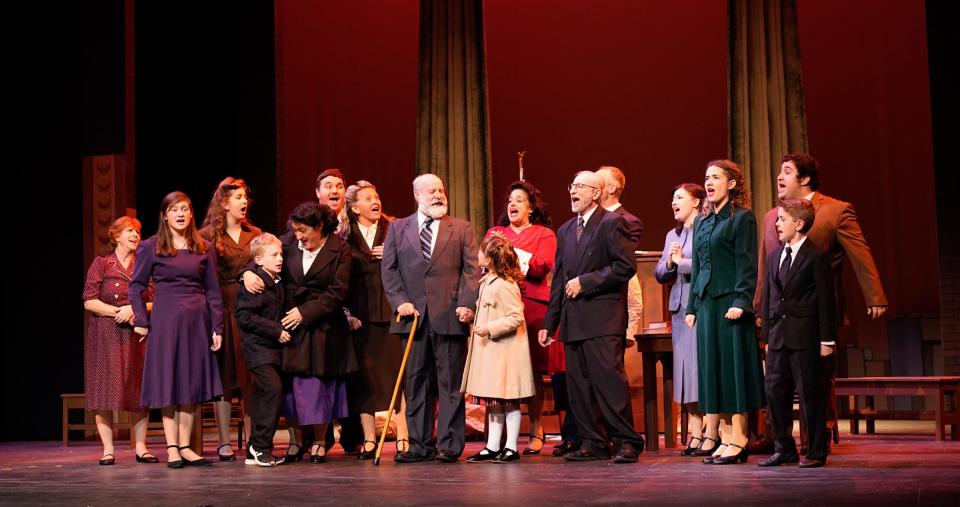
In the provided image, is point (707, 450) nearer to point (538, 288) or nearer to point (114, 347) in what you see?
point (538, 288)

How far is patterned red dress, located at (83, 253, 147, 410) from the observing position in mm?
6410

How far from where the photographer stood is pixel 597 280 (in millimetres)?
5629

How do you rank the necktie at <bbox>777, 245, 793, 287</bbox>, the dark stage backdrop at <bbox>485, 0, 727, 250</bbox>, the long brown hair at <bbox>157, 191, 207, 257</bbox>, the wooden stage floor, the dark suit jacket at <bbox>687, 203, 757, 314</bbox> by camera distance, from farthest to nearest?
the dark stage backdrop at <bbox>485, 0, 727, 250</bbox>, the long brown hair at <bbox>157, 191, 207, 257</bbox>, the dark suit jacket at <bbox>687, 203, 757, 314</bbox>, the necktie at <bbox>777, 245, 793, 287</bbox>, the wooden stage floor

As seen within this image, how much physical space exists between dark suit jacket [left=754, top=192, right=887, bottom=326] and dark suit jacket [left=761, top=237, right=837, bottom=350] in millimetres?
481

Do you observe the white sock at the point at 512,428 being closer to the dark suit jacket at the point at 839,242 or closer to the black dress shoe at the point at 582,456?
the black dress shoe at the point at 582,456

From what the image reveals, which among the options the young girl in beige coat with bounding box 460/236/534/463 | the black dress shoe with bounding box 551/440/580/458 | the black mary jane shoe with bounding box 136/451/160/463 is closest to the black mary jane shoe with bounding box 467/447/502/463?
the young girl in beige coat with bounding box 460/236/534/463

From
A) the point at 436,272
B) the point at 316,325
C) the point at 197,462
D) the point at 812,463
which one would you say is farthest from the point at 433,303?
the point at 812,463

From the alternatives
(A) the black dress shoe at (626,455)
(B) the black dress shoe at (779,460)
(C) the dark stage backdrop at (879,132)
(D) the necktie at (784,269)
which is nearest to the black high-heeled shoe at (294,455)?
(A) the black dress shoe at (626,455)

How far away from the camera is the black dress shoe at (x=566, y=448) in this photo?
606 cm

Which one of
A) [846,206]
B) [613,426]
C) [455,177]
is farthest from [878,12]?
[613,426]

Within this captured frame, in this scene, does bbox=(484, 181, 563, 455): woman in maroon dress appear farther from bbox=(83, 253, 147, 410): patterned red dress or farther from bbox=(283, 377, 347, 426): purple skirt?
bbox=(83, 253, 147, 410): patterned red dress

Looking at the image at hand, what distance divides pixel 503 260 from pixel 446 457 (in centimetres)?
104

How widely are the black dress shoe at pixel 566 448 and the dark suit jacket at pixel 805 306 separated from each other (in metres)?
1.30

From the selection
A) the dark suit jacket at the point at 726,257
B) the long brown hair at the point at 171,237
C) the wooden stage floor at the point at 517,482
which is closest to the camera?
the wooden stage floor at the point at 517,482
